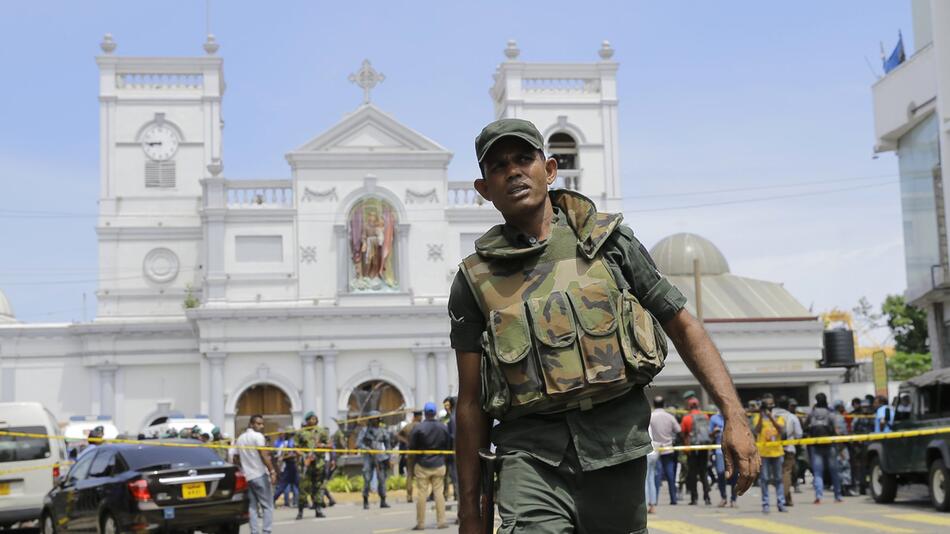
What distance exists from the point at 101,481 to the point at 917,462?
10261 millimetres

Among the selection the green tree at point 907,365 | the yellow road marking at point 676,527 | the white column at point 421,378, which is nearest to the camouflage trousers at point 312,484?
the yellow road marking at point 676,527

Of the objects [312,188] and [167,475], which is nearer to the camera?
[167,475]

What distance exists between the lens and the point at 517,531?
13.3ft

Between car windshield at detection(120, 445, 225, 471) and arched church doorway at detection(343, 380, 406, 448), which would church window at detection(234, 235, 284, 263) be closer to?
arched church doorway at detection(343, 380, 406, 448)

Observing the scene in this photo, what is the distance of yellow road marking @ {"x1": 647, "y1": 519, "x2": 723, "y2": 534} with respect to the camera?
13.6 metres

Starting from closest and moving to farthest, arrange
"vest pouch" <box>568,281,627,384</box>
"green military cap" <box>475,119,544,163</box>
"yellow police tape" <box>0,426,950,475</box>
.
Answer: "vest pouch" <box>568,281,627,384</box>, "green military cap" <box>475,119,544,163</box>, "yellow police tape" <box>0,426,950,475</box>

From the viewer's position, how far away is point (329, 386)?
4791cm

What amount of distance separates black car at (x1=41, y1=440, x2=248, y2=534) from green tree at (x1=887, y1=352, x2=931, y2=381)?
5397 centimetres

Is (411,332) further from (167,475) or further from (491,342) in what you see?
(491,342)

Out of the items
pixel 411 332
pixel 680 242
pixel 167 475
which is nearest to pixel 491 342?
pixel 167 475

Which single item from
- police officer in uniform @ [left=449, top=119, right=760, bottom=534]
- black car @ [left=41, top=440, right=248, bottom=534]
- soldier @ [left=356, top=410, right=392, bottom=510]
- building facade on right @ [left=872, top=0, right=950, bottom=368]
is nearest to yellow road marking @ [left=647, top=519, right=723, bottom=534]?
black car @ [left=41, top=440, right=248, bottom=534]

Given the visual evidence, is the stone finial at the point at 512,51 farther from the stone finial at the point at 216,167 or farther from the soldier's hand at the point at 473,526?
the soldier's hand at the point at 473,526

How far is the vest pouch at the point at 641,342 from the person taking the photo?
424 cm

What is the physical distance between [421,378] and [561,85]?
47.0 feet
